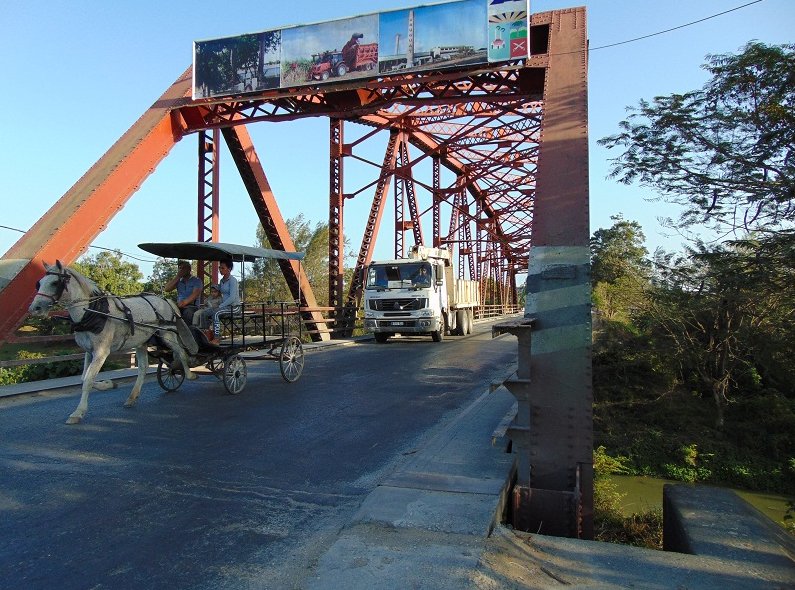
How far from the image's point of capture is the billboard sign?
15.1 metres

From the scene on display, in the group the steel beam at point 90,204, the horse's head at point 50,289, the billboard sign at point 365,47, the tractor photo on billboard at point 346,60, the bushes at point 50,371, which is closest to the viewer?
the horse's head at point 50,289

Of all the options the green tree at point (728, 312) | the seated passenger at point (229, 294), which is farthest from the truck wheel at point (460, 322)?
the seated passenger at point (229, 294)

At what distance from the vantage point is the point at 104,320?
7105 mm

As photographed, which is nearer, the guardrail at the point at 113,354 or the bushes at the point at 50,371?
the guardrail at the point at 113,354

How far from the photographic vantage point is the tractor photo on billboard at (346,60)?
53.5 ft

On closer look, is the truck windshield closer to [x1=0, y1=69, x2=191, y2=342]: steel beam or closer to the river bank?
[x1=0, y1=69, x2=191, y2=342]: steel beam

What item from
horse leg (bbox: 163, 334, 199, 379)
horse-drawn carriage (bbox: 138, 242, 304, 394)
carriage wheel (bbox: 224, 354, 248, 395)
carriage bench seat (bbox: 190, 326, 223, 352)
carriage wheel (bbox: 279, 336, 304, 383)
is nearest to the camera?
horse leg (bbox: 163, 334, 199, 379)

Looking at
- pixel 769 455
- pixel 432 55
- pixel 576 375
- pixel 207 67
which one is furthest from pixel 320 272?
pixel 576 375

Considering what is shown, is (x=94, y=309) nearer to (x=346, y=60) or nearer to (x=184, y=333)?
(x=184, y=333)

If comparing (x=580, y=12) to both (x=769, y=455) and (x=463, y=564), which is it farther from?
(x=463, y=564)

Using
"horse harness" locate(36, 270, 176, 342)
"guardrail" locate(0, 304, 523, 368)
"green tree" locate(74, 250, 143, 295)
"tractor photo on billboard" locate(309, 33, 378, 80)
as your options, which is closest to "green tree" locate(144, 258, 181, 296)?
"green tree" locate(74, 250, 143, 295)

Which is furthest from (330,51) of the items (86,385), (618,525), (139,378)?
(618,525)

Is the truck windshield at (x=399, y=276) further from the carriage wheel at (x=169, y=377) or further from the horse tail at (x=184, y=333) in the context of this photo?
the horse tail at (x=184, y=333)

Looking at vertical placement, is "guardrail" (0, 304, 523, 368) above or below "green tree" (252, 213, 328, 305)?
below
